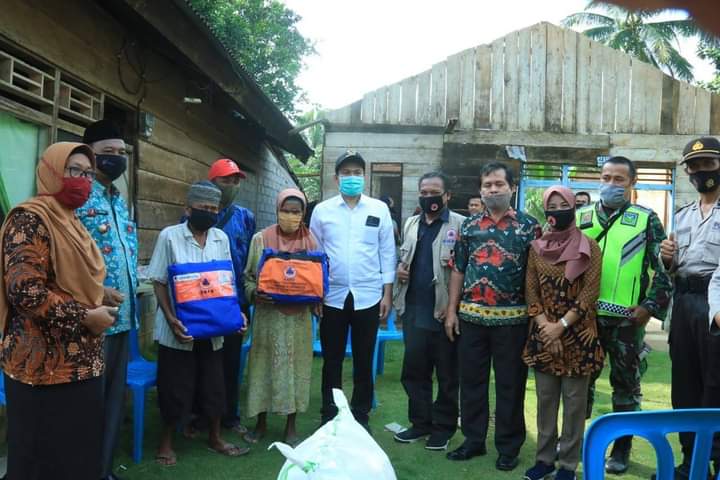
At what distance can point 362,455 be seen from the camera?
203 cm

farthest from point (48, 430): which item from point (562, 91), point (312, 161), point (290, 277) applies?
point (312, 161)

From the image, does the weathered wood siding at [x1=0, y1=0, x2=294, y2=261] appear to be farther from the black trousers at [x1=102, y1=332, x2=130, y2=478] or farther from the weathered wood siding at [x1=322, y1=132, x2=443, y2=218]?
the black trousers at [x1=102, y1=332, x2=130, y2=478]

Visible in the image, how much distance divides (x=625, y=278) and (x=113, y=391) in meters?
2.99

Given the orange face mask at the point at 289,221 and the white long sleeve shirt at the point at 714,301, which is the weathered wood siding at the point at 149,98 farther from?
the white long sleeve shirt at the point at 714,301

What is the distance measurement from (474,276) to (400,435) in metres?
1.31

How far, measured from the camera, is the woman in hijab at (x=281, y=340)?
146 inches

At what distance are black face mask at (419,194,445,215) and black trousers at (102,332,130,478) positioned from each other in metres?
2.12

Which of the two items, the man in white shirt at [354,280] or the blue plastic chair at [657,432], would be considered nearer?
the blue plastic chair at [657,432]

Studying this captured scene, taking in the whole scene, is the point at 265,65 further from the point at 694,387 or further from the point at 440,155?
the point at 694,387

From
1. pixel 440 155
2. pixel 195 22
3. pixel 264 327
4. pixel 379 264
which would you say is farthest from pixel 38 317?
pixel 440 155

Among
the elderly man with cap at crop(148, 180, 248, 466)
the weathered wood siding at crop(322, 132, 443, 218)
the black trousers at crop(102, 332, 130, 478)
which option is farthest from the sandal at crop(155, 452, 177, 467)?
the weathered wood siding at crop(322, 132, 443, 218)

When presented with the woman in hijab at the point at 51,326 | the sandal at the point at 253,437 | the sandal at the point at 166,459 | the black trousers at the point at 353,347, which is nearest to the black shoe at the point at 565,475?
the black trousers at the point at 353,347

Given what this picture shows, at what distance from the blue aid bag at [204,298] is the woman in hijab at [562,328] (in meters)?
1.82

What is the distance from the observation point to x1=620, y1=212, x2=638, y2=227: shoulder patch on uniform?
3.37 meters
